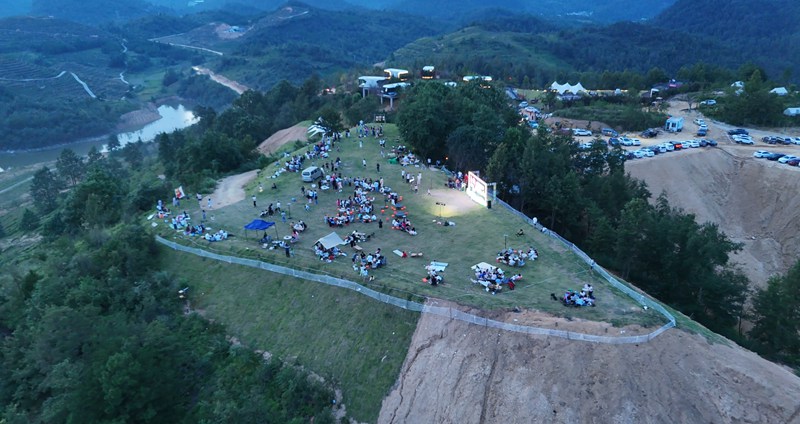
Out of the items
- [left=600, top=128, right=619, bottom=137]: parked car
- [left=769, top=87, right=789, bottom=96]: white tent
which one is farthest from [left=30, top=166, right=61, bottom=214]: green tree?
[left=769, top=87, right=789, bottom=96]: white tent

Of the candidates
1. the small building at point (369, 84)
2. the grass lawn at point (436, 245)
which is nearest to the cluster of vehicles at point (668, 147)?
the grass lawn at point (436, 245)

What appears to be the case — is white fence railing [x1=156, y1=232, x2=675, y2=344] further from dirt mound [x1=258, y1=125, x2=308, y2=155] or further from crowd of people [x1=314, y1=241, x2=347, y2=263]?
dirt mound [x1=258, y1=125, x2=308, y2=155]

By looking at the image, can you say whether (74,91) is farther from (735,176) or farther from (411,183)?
(735,176)

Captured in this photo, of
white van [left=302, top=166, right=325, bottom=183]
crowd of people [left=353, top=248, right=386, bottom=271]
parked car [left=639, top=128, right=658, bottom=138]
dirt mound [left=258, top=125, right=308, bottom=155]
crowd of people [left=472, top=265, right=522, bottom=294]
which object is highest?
crowd of people [left=472, top=265, right=522, bottom=294]

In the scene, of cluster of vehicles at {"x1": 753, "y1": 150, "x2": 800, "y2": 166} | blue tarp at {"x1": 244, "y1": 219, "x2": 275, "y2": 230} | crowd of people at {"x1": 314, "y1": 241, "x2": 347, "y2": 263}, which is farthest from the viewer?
cluster of vehicles at {"x1": 753, "y1": 150, "x2": 800, "y2": 166}

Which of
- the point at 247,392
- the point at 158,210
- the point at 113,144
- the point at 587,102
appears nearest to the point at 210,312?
the point at 247,392

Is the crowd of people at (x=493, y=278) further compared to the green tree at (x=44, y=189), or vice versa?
the green tree at (x=44, y=189)

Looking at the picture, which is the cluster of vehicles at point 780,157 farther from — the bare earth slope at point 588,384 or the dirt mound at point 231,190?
the dirt mound at point 231,190
